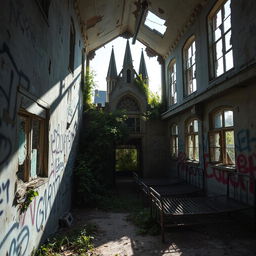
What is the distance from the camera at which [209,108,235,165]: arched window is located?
6.93 m

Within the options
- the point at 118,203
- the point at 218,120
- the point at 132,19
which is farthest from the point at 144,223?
the point at 132,19

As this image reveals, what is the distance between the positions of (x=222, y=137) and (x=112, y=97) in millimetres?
7362

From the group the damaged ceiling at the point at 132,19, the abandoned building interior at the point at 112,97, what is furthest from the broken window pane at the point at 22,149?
the damaged ceiling at the point at 132,19

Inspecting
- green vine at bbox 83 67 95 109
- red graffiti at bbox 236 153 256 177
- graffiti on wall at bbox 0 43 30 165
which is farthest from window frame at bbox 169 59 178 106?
graffiti on wall at bbox 0 43 30 165

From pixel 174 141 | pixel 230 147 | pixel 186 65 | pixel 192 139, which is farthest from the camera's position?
pixel 174 141

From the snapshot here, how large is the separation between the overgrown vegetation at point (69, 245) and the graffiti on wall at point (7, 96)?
8.23 feet

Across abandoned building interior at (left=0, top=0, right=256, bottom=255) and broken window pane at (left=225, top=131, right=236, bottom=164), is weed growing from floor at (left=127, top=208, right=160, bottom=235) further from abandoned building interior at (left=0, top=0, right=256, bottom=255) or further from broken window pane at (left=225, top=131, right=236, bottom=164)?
broken window pane at (left=225, top=131, right=236, bottom=164)

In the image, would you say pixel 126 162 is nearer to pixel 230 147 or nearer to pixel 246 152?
pixel 230 147

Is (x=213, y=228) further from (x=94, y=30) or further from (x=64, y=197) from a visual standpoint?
(x=94, y=30)

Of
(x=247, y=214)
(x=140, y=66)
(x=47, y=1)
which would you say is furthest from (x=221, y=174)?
(x=140, y=66)

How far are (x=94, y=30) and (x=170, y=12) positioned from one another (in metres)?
3.96

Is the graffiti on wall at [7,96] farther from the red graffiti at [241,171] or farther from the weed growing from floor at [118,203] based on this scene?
the weed growing from floor at [118,203]

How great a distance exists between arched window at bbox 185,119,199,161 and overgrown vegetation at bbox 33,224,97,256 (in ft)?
20.3

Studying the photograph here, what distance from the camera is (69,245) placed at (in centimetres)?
473
